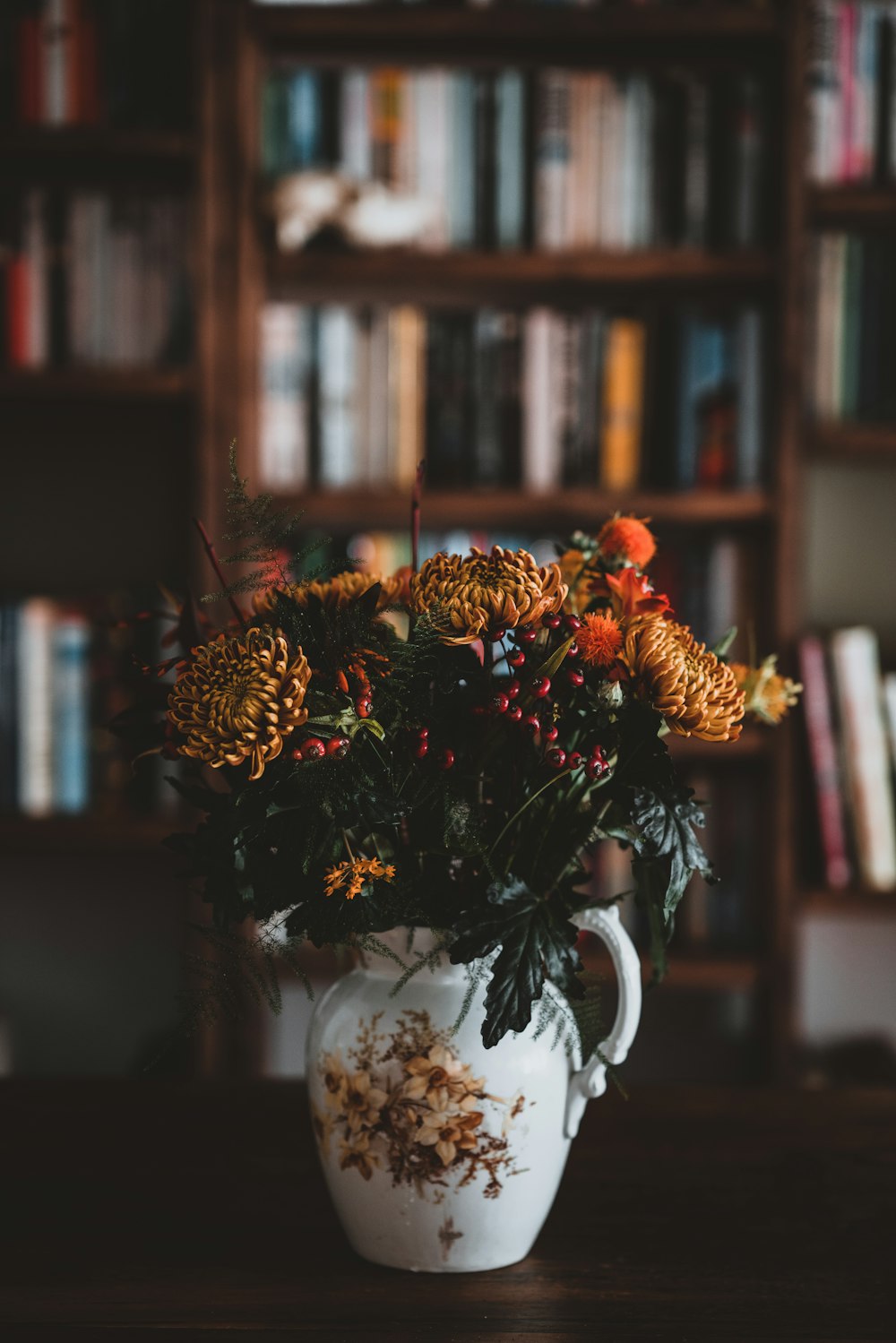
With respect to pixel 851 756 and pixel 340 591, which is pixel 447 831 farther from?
pixel 851 756

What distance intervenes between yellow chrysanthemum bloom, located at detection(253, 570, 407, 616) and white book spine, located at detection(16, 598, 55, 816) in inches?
38.9

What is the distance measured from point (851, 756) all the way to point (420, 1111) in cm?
114

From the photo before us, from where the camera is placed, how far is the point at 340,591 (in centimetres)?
73

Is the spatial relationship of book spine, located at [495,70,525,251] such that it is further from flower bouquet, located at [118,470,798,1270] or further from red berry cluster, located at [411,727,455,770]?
red berry cluster, located at [411,727,455,770]

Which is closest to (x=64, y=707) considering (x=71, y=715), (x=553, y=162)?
(x=71, y=715)

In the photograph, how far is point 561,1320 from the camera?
25.7 inches

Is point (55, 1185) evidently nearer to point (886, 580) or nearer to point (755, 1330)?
point (755, 1330)

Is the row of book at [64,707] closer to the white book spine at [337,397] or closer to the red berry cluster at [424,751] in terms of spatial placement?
the white book spine at [337,397]

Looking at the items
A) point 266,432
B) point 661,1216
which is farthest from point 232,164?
point 661,1216

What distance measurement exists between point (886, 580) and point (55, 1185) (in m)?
1.57

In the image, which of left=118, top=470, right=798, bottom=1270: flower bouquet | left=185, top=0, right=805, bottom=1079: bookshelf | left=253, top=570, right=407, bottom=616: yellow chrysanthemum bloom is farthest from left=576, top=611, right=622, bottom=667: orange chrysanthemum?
left=185, top=0, right=805, bottom=1079: bookshelf

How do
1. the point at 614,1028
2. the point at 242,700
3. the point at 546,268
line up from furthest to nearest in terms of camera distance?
the point at 546,268
the point at 614,1028
the point at 242,700

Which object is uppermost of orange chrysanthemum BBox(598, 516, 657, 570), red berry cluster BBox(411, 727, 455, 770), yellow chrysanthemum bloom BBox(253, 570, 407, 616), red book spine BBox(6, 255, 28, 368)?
red book spine BBox(6, 255, 28, 368)

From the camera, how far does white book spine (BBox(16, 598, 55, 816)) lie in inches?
65.6
